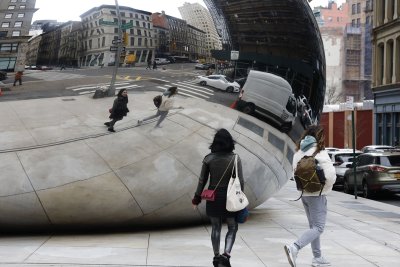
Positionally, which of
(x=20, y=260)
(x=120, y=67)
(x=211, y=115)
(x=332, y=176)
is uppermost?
(x=120, y=67)

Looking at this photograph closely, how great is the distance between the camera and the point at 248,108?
7602 mm

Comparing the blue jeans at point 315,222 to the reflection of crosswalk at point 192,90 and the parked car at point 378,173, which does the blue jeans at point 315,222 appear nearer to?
the reflection of crosswalk at point 192,90

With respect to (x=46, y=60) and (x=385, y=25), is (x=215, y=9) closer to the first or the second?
(x=46, y=60)

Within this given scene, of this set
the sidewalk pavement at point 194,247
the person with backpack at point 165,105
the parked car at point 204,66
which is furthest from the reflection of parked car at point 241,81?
the sidewalk pavement at point 194,247

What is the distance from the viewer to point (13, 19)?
7258 mm

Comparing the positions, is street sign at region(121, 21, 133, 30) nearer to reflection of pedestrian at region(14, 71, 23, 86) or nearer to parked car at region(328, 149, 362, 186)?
reflection of pedestrian at region(14, 71, 23, 86)

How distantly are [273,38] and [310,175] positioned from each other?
7.59ft

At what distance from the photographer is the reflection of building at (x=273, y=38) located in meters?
7.60

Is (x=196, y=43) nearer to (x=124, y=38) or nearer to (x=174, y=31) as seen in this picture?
(x=174, y=31)

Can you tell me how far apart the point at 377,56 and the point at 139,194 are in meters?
40.7

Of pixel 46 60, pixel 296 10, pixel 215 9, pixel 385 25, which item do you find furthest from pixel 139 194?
pixel 385 25

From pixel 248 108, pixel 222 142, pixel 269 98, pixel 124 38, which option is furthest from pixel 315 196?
pixel 124 38

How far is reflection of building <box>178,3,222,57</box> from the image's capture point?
767 cm

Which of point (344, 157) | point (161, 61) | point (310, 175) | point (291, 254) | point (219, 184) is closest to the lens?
point (219, 184)
